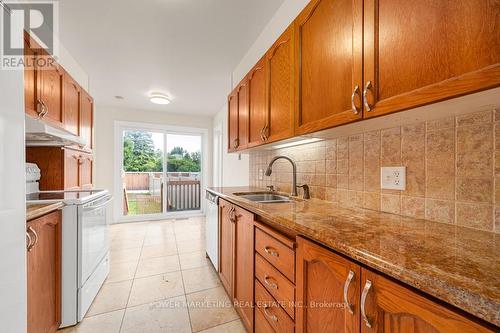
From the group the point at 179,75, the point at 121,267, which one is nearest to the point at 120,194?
the point at 121,267

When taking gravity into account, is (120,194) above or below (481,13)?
below

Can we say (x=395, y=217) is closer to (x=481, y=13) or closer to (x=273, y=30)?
(x=481, y=13)

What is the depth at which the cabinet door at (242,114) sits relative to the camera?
207cm

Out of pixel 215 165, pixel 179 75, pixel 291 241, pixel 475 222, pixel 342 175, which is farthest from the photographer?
pixel 215 165

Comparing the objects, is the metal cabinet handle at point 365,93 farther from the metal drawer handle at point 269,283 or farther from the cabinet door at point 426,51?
the metal drawer handle at point 269,283

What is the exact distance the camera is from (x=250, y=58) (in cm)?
223

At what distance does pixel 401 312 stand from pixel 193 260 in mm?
2443

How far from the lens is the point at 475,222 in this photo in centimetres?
77

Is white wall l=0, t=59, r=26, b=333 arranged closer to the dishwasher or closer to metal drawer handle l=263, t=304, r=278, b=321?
metal drawer handle l=263, t=304, r=278, b=321

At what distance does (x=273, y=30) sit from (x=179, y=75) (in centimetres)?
160

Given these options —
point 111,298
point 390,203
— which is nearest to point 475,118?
point 390,203

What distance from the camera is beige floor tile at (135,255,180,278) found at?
2.22 metres

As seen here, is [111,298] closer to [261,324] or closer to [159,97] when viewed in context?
[261,324]

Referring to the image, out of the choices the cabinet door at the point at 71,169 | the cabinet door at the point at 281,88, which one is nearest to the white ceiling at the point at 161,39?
the cabinet door at the point at 281,88
